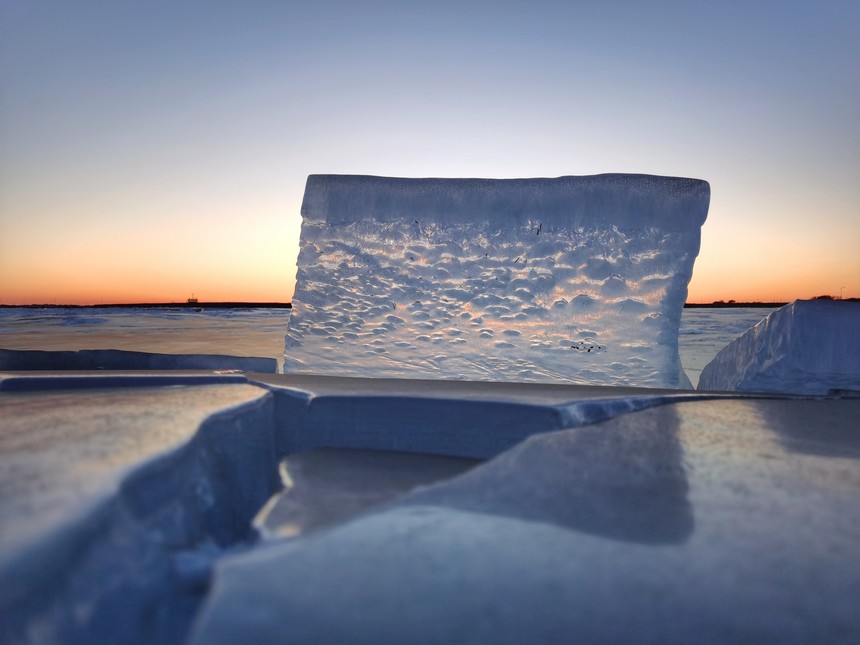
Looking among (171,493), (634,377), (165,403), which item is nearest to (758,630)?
(171,493)

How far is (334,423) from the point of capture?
5.20 feet

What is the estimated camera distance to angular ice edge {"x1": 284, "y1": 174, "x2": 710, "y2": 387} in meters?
4.23

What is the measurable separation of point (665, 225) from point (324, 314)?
8.92ft

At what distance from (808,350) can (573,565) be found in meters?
2.92

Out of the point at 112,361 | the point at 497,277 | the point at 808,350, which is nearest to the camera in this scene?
the point at 112,361

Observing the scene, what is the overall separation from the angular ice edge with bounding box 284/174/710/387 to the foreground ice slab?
3170 millimetres

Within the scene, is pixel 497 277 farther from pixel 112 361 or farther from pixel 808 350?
pixel 112 361

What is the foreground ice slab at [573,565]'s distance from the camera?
633 mm

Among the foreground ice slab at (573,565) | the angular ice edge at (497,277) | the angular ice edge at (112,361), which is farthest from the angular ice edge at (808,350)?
the angular ice edge at (112,361)

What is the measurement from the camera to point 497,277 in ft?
14.6

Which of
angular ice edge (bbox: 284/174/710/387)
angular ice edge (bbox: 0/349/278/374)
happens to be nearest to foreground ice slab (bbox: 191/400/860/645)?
angular ice edge (bbox: 0/349/278/374)

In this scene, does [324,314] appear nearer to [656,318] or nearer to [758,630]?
[656,318]

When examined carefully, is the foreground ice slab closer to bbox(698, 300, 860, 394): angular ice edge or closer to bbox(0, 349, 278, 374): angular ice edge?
bbox(0, 349, 278, 374): angular ice edge

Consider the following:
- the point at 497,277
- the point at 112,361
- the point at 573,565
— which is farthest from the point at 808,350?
the point at 112,361
